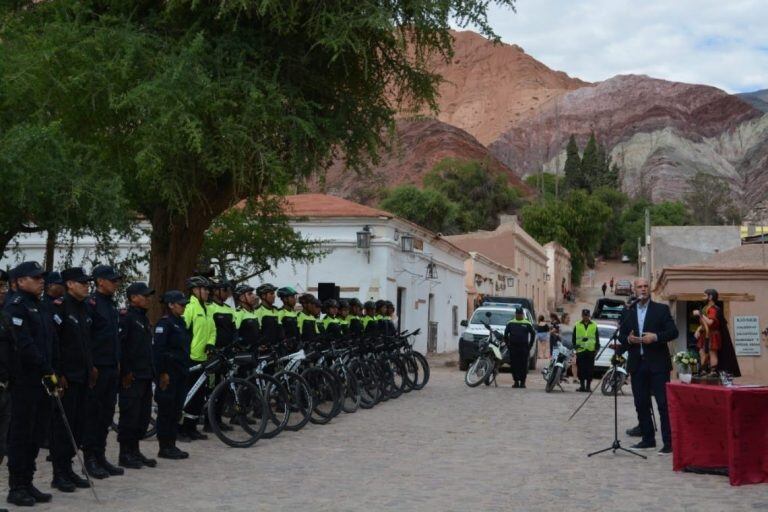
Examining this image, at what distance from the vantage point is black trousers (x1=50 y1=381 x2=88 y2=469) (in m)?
9.01

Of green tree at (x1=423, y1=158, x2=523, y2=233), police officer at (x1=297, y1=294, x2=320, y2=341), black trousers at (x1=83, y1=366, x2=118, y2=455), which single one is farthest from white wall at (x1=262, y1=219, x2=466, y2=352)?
green tree at (x1=423, y1=158, x2=523, y2=233)

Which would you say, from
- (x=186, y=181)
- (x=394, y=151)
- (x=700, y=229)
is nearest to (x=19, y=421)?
(x=186, y=181)

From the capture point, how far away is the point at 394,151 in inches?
881

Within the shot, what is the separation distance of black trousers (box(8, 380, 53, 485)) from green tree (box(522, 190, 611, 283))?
84.2 metres

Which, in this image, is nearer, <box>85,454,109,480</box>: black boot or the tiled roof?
<box>85,454,109,480</box>: black boot

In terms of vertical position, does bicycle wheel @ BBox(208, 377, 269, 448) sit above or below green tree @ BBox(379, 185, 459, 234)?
below

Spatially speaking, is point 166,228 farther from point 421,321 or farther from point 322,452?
point 421,321

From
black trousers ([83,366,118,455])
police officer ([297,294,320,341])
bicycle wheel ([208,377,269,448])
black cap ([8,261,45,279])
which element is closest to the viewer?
black cap ([8,261,45,279])

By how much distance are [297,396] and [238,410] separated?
1826 millimetres

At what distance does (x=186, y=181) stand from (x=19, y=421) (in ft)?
33.8

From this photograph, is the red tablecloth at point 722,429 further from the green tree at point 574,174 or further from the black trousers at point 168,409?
the green tree at point 574,174

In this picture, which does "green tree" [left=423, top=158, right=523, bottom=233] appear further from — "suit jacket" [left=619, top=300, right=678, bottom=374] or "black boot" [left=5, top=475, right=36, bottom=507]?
"black boot" [left=5, top=475, right=36, bottom=507]

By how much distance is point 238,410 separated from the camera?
1217 cm

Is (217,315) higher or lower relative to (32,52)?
lower
